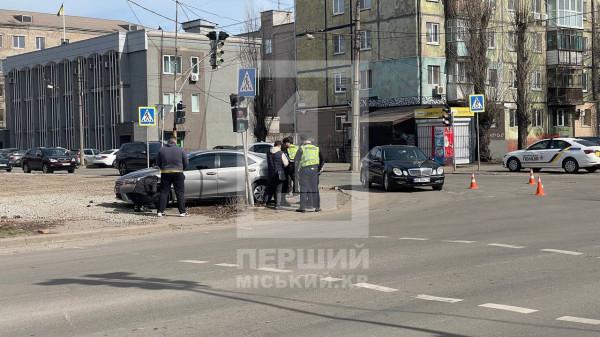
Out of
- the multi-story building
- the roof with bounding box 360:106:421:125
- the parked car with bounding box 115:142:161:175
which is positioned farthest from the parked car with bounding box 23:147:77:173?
the multi-story building

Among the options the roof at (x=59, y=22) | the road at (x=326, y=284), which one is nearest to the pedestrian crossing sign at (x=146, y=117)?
the road at (x=326, y=284)

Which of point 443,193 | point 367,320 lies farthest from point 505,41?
point 367,320

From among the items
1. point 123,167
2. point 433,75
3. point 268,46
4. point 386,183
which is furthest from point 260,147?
point 268,46

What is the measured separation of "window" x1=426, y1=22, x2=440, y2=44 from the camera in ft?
161

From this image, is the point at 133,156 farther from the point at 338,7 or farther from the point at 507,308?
the point at 507,308

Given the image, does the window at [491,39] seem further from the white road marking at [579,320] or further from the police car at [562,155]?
the white road marking at [579,320]

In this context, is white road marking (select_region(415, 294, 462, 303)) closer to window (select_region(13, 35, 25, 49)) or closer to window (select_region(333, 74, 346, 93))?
window (select_region(333, 74, 346, 93))

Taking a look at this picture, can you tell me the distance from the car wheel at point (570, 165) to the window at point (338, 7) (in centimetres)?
2668

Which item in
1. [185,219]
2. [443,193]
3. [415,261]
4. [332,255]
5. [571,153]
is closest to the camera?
[415,261]

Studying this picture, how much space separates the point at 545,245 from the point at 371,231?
12.0 ft

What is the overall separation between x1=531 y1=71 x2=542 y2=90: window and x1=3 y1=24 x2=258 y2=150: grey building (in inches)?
981

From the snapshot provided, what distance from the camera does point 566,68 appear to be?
55.2 m

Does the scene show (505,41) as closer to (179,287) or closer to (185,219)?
(185,219)

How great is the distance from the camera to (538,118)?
5491 centimetres
